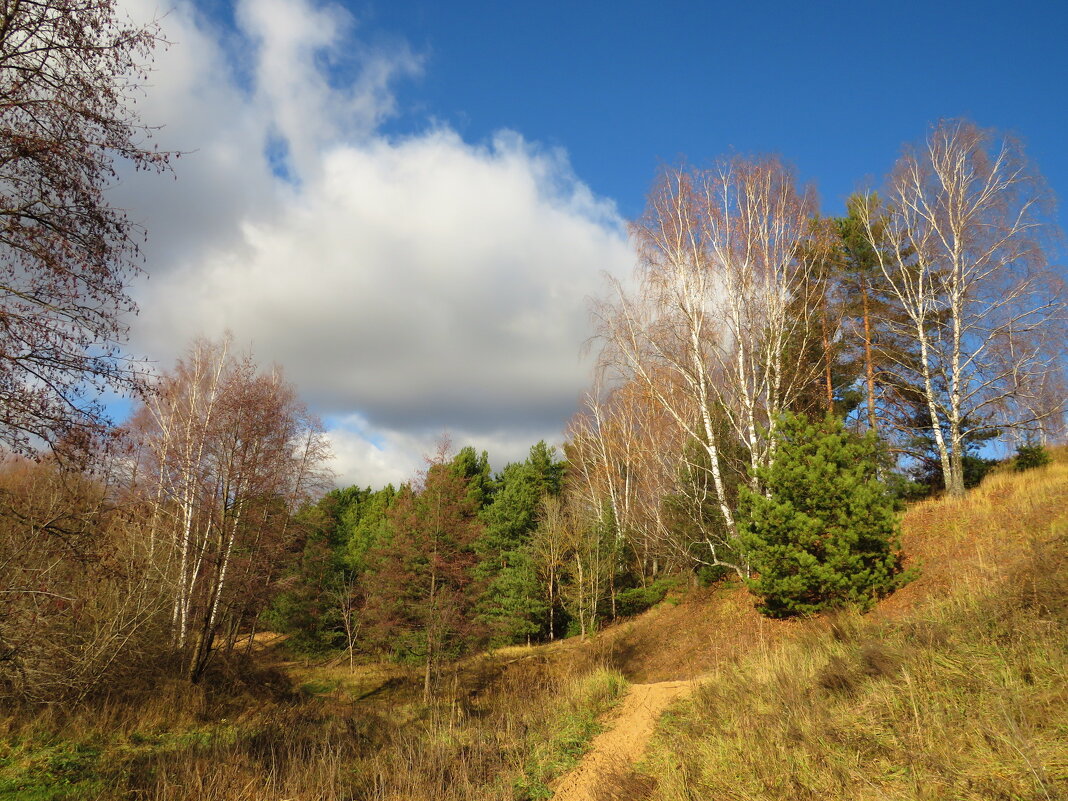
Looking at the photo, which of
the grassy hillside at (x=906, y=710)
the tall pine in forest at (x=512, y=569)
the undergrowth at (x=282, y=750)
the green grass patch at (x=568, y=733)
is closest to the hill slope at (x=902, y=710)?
the grassy hillside at (x=906, y=710)

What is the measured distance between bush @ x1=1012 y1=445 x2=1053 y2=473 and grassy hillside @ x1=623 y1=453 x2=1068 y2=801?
9.06 m

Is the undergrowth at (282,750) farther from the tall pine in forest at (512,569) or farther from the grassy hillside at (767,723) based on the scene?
the tall pine in forest at (512,569)

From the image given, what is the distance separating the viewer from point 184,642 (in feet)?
46.8

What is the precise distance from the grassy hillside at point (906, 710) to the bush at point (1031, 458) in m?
9.06

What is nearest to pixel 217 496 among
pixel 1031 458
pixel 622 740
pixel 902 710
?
pixel 622 740

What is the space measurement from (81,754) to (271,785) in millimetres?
3916

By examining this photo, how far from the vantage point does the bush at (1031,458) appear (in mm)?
15592

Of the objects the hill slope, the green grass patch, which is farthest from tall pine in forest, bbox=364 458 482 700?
the hill slope

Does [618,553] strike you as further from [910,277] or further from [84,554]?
[84,554]

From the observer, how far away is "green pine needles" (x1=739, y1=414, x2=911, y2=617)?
32.1ft

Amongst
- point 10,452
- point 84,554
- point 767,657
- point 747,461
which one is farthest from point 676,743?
point 747,461

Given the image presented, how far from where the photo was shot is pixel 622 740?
790cm

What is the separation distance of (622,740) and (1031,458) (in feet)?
50.2

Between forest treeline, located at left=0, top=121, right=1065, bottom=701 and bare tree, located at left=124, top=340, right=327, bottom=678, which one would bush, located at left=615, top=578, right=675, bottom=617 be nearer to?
forest treeline, located at left=0, top=121, right=1065, bottom=701
